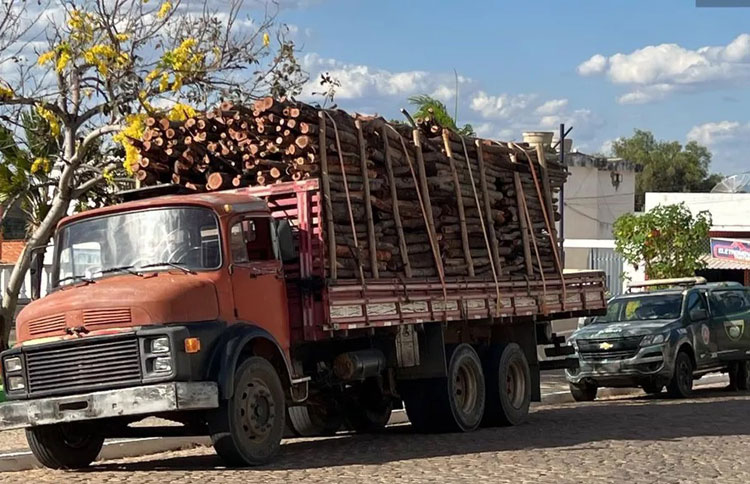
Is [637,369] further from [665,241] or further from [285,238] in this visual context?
[665,241]

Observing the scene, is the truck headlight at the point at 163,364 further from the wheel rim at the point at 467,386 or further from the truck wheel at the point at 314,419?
the wheel rim at the point at 467,386

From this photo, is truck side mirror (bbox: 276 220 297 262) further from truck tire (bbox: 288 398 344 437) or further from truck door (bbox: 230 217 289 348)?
truck tire (bbox: 288 398 344 437)

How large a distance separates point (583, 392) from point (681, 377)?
5.28ft

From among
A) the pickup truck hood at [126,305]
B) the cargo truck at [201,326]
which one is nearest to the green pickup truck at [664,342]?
the cargo truck at [201,326]

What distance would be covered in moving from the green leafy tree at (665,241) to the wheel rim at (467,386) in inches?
733

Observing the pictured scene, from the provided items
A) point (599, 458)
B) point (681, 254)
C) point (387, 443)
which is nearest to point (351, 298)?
point (387, 443)

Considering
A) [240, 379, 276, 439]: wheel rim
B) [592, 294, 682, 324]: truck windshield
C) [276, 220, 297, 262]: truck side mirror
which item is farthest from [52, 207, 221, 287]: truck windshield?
[592, 294, 682, 324]: truck windshield

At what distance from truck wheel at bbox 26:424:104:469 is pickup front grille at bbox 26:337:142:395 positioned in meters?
0.59

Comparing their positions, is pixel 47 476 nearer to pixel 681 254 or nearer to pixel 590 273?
pixel 590 273

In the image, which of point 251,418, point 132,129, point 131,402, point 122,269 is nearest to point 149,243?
point 122,269

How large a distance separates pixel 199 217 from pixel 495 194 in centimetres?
564

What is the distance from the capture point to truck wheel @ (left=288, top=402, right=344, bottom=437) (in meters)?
15.9

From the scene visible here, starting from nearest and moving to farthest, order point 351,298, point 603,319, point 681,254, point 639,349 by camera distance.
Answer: point 351,298 → point 639,349 → point 603,319 → point 681,254

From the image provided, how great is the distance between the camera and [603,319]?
2330 centimetres
